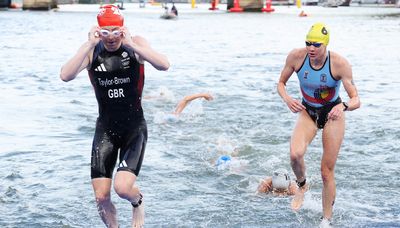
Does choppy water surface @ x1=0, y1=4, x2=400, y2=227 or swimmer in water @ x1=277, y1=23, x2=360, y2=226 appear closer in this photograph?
swimmer in water @ x1=277, y1=23, x2=360, y2=226

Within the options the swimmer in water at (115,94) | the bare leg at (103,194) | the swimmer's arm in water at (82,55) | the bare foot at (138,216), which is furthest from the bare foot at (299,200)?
the swimmer's arm in water at (82,55)

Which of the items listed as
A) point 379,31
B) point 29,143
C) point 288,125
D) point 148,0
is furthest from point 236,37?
point 148,0

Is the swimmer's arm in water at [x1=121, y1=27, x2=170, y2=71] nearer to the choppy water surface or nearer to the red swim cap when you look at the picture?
the red swim cap

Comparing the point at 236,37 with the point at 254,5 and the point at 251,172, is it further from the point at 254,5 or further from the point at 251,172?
the point at 254,5

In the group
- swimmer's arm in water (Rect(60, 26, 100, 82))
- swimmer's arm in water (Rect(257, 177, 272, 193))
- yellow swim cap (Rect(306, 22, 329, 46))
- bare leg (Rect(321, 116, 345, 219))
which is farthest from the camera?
swimmer's arm in water (Rect(257, 177, 272, 193))

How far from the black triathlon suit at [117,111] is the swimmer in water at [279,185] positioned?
3.56 meters

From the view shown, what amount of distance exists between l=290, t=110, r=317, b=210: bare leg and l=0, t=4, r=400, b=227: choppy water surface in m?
0.92

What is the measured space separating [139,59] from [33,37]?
41.6m

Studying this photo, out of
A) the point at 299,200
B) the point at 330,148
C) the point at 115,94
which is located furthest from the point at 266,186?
the point at 115,94

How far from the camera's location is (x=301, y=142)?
371 inches

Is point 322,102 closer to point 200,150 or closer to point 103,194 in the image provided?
point 103,194

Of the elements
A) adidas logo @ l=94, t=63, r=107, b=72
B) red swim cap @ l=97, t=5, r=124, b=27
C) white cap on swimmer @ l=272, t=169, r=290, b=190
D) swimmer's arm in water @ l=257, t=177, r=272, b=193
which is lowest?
swimmer's arm in water @ l=257, t=177, r=272, b=193

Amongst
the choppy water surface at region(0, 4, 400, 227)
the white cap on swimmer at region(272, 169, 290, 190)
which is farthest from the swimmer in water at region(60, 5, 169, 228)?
the white cap on swimmer at region(272, 169, 290, 190)

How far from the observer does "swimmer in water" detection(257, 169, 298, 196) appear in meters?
11.3
